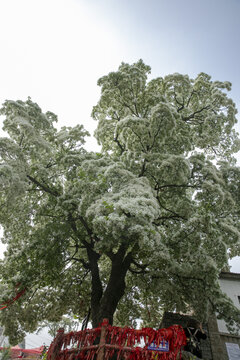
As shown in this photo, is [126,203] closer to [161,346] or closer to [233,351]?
[161,346]

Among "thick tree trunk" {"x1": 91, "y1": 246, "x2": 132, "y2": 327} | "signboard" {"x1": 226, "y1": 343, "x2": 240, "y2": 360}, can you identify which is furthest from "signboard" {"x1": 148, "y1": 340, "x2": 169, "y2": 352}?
"signboard" {"x1": 226, "y1": 343, "x2": 240, "y2": 360}

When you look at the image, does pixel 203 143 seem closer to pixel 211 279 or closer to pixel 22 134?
pixel 211 279

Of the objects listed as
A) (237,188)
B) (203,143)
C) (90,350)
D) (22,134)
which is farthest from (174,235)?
(22,134)

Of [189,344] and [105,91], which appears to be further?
[105,91]

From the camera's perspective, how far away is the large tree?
8.39m

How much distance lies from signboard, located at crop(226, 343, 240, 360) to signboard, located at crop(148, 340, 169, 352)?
8.91 meters

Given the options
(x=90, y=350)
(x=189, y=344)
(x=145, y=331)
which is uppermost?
(x=189, y=344)

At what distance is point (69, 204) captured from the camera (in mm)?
9531

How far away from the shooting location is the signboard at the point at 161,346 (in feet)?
18.6

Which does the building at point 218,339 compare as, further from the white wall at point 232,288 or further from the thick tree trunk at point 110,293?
the thick tree trunk at point 110,293

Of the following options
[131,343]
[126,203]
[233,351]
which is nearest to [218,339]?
[233,351]

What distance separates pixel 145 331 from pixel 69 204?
209 inches

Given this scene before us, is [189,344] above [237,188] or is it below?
below

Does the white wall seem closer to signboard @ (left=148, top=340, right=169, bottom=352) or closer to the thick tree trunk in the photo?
the thick tree trunk
